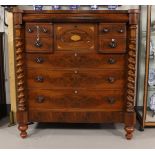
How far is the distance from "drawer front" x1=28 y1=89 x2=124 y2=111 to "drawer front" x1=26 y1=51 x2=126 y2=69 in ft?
0.81

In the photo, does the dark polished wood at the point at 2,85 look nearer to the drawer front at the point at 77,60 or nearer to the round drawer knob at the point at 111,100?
the drawer front at the point at 77,60

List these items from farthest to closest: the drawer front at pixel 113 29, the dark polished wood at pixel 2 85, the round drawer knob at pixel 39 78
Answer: the dark polished wood at pixel 2 85, the round drawer knob at pixel 39 78, the drawer front at pixel 113 29

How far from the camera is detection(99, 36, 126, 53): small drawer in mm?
2258

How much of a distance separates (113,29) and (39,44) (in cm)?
68

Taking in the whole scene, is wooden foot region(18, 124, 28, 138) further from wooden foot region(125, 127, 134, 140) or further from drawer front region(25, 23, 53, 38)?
wooden foot region(125, 127, 134, 140)

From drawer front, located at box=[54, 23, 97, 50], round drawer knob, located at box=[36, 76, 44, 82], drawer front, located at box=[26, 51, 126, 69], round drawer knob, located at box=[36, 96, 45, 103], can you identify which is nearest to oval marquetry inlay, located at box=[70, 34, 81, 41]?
drawer front, located at box=[54, 23, 97, 50]

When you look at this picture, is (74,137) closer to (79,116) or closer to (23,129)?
(79,116)

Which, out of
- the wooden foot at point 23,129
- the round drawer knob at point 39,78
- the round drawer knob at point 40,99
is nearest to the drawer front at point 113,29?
the round drawer knob at point 39,78

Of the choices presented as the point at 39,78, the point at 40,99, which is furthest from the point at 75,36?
the point at 40,99

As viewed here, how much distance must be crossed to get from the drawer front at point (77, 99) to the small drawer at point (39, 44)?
392mm

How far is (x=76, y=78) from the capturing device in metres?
2.35

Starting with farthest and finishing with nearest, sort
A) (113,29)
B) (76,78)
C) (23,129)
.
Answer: (23,129) → (76,78) → (113,29)

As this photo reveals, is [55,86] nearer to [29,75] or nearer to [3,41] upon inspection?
[29,75]

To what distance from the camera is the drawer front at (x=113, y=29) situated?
2238mm
